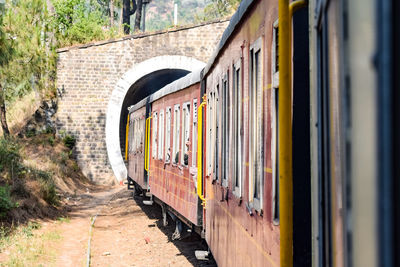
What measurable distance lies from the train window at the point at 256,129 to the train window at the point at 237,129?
0.59 m

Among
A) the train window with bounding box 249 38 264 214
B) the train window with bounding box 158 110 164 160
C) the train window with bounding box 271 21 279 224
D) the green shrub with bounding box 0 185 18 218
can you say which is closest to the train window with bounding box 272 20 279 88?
the train window with bounding box 271 21 279 224

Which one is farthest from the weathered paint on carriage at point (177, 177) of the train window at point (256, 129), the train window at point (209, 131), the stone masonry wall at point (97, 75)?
the stone masonry wall at point (97, 75)

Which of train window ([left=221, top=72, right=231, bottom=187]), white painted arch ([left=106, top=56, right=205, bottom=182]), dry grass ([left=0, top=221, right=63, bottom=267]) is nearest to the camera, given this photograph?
train window ([left=221, top=72, right=231, bottom=187])

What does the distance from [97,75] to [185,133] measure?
17937 mm

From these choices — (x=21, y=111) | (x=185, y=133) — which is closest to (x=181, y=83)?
(x=185, y=133)

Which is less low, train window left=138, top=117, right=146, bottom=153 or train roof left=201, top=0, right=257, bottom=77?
train roof left=201, top=0, right=257, bottom=77

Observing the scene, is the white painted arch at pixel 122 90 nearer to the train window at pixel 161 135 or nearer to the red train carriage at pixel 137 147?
the red train carriage at pixel 137 147

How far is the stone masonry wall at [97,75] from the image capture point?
27.3 m

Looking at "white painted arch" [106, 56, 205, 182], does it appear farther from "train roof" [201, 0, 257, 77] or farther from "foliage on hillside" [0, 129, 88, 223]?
"train roof" [201, 0, 257, 77]

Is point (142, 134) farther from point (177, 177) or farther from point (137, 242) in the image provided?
point (177, 177)

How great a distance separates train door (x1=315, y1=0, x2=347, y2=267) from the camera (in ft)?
4.69

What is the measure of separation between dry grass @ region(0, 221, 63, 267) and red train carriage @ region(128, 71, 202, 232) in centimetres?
247

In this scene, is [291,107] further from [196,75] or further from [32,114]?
[32,114]

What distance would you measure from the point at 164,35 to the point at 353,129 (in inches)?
1054
